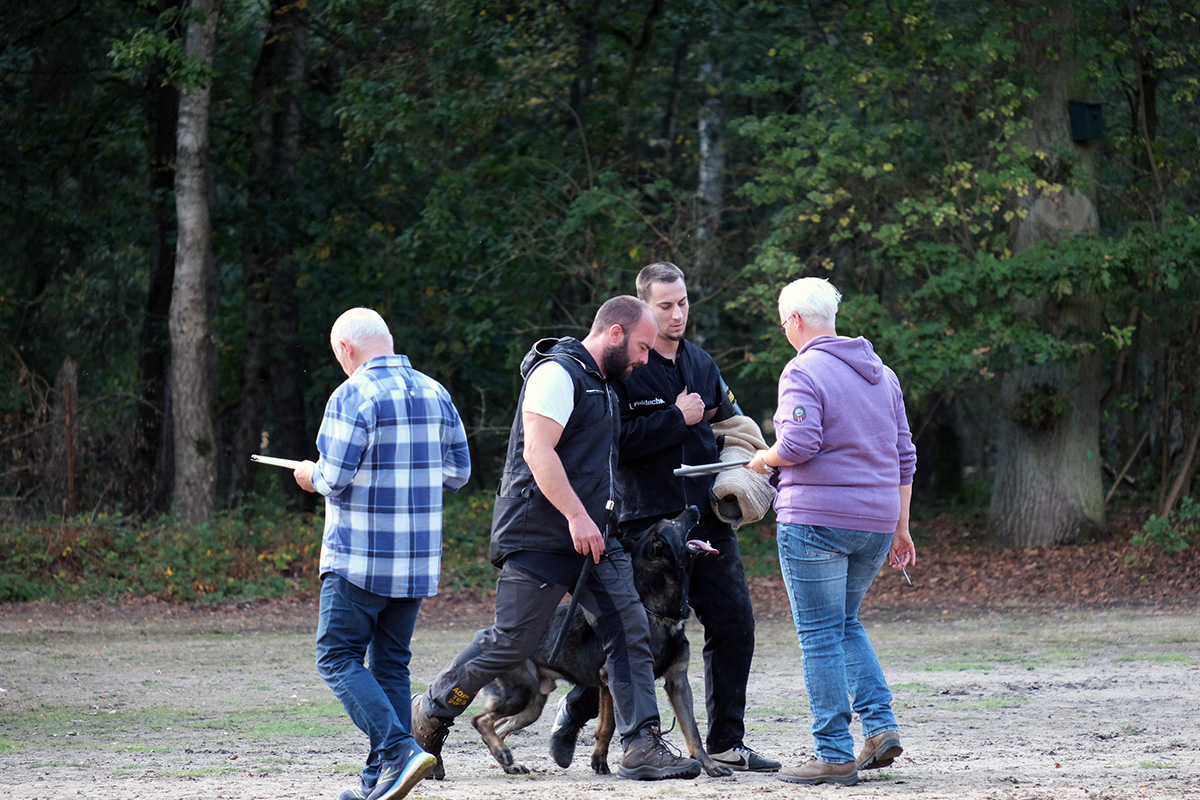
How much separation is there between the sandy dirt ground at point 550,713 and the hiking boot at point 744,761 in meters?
0.09

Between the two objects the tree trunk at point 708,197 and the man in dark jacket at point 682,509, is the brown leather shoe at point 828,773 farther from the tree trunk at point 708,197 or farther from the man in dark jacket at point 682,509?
the tree trunk at point 708,197

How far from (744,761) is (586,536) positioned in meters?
1.34

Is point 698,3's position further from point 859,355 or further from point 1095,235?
point 859,355

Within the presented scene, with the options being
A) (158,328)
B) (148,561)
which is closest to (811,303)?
(148,561)

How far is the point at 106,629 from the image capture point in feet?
37.6

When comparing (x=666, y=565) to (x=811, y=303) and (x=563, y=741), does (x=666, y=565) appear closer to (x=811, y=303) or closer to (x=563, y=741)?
(x=563, y=741)

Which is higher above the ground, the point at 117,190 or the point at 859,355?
the point at 117,190

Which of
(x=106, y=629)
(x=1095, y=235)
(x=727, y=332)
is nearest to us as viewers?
(x=106, y=629)

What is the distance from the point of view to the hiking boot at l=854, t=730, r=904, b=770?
5133mm

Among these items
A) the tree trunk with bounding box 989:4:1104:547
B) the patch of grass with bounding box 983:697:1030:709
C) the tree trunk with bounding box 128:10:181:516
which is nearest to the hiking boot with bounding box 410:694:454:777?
the patch of grass with bounding box 983:697:1030:709

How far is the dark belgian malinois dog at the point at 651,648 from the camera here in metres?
5.36

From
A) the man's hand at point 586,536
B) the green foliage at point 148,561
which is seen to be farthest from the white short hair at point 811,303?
the green foliage at point 148,561

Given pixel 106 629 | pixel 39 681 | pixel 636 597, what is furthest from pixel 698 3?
pixel 636 597

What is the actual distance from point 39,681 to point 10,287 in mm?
12584
